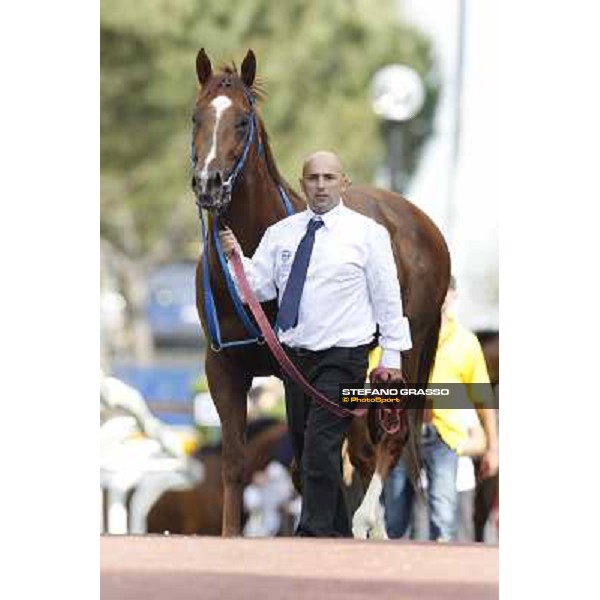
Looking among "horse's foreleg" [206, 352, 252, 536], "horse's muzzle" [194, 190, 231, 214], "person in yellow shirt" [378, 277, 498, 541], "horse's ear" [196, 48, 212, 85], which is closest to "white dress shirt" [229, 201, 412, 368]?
"horse's muzzle" [194, 190, 231, 214]

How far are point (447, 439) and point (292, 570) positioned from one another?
5.01 ft

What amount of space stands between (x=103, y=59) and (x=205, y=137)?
925mm

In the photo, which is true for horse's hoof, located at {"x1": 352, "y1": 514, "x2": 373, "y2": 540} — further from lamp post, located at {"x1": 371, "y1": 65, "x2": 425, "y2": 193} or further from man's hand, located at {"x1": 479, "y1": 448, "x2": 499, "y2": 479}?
lamp post, located at {"x1": 371, "y1": 65, "x2": 425, "y2": 193}

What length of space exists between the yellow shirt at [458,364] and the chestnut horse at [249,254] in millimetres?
64

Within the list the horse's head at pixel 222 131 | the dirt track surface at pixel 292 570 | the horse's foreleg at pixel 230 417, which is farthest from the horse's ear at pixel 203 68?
the dirt track surface at pixel 292 570

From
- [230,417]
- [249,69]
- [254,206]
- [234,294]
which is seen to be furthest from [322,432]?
[249,69]

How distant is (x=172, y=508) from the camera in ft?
49.7

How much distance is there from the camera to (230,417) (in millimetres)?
14609

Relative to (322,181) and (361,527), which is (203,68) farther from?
(361,527)

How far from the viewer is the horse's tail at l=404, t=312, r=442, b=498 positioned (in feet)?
48.5
